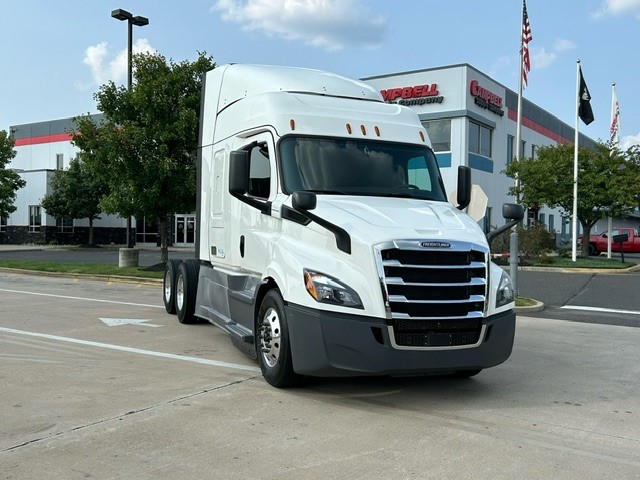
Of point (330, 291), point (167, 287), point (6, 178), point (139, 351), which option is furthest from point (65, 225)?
point (330, 291)

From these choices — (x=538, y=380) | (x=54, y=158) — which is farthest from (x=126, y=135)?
(x=54, y=158)

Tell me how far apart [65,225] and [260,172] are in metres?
43.5

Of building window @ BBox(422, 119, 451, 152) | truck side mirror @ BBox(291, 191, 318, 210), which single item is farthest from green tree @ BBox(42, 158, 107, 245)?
truck side mirror @ BBox(291, 191, 318, 210)

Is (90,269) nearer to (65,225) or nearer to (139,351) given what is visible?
(139,351)

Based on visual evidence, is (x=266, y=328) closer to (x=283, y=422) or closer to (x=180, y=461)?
(x=283, y=422)

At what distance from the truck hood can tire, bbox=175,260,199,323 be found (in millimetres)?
4590

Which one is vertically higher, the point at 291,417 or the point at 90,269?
the point at 90,269

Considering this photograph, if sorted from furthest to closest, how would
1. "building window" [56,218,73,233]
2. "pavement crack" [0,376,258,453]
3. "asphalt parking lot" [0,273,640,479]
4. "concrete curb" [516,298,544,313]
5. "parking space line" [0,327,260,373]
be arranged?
"building window" [56,218,73,233] → "concrete curb" [516,298,544,313] → "parking space line" [0,327,260,373] → "pavement crack" [0,376,258,453] → "asphalt parking lot" [0,273,640,479]

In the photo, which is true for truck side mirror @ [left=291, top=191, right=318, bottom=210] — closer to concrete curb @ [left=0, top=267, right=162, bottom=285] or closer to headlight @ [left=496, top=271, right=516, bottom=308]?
headlight @ [left=496, top=271, right=516, bottom=308]

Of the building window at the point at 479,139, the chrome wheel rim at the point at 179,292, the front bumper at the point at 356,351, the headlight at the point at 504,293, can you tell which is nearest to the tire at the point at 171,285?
the chrome wheel rim at the point at 179,292

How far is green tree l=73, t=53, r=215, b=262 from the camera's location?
1947 cm

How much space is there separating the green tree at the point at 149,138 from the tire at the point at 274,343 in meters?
13.4

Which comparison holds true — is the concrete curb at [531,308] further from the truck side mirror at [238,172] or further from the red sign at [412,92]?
the red sign at [412,92]

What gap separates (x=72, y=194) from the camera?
4281 cm
